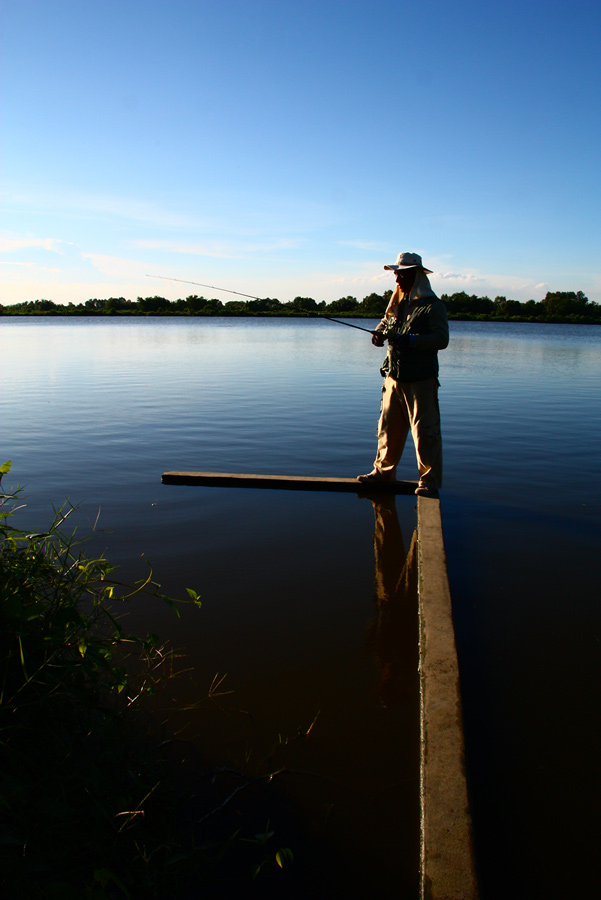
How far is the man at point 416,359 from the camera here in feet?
18.4

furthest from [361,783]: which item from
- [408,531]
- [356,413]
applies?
[356,413]

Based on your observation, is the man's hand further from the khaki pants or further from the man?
the khaki pants

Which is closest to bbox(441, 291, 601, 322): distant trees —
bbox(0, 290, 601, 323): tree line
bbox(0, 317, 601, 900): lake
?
bbox(0, 290, 601, 323): tree line

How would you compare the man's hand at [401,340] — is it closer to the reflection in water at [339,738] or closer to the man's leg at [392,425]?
the man's leg at [392,425]

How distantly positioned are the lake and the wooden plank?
0.14 meters

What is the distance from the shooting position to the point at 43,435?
942 cm

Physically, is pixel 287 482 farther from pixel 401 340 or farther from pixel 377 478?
pixel 401 340

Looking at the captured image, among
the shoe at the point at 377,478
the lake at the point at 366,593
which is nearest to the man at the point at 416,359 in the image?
the shoe at the point at 377,478

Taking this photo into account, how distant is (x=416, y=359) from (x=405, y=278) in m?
0.78

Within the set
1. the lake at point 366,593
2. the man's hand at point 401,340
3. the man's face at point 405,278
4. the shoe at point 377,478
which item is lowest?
the lake at point 366,593

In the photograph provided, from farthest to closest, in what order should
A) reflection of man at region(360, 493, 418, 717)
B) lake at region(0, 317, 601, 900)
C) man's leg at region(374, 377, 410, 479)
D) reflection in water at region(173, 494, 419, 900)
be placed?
1. man's leg at region(374, 377, 410, 479)
2. reflection of man at region(360, 493, 418, 717)
3. lake at region(0, 317, 601, 900)
4. reflection in water at region(173, 494, 419, 900)

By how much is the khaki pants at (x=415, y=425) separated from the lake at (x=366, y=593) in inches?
17.0

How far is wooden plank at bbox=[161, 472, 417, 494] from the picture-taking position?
629 cm

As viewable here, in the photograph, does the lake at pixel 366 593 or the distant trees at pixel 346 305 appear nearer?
the lake at pixel 366 593
